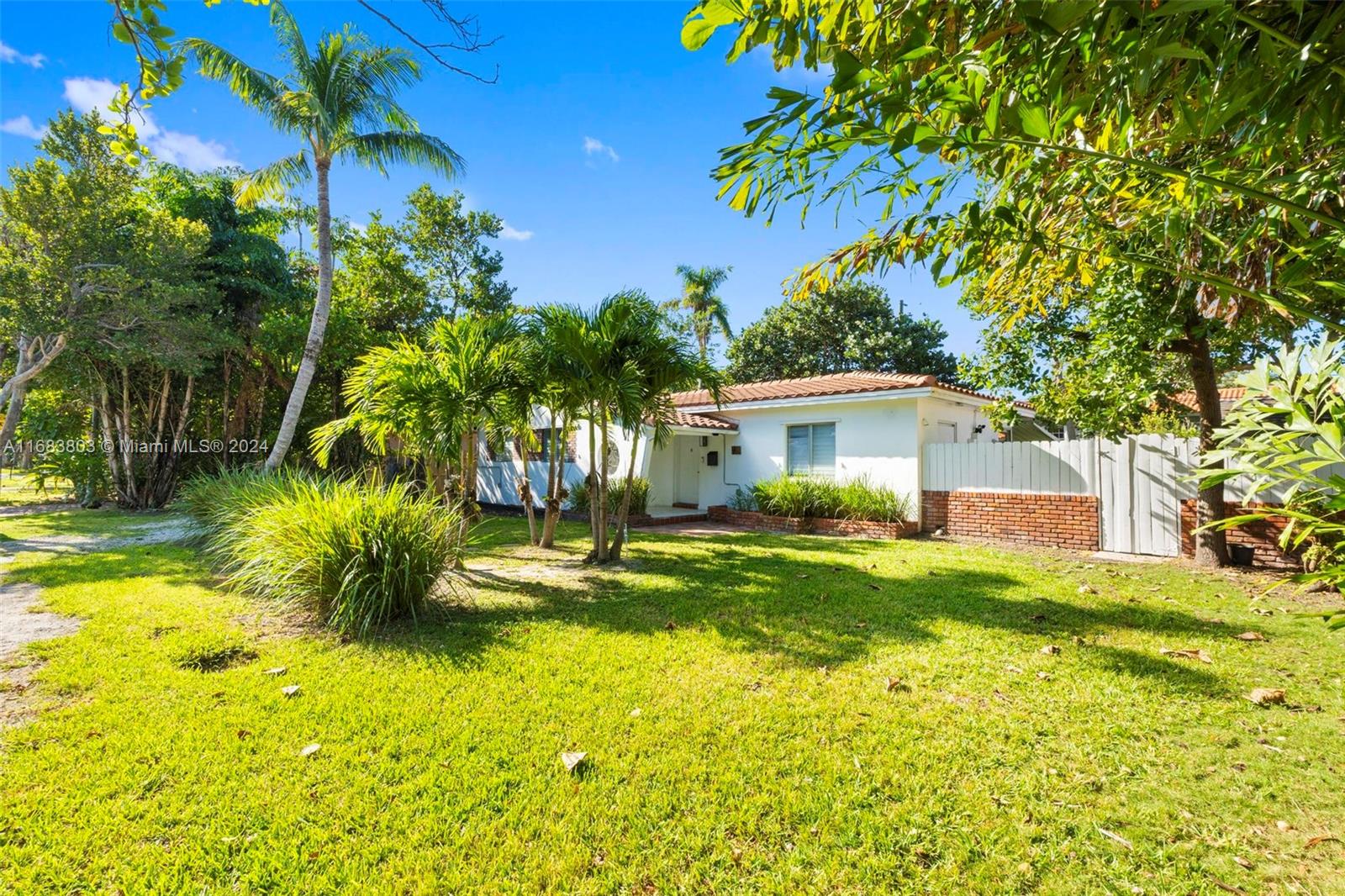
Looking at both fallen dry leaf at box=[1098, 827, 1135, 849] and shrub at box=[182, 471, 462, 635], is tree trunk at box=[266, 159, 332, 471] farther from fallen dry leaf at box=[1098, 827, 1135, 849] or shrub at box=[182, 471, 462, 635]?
fallen dry leaf at box=[1098, 827, 1135, 849]

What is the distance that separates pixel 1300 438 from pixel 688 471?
602 inches

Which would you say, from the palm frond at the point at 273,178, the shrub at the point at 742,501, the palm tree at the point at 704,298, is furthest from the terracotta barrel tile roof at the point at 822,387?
the palm tree at the point at 704,298

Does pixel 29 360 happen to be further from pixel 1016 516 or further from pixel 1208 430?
pixel 1208 430

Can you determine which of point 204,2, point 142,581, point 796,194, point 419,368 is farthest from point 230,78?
point 796,194

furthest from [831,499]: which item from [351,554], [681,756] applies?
[681,756]

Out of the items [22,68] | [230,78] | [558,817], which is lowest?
[558,817]

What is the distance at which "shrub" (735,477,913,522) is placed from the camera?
12023mm

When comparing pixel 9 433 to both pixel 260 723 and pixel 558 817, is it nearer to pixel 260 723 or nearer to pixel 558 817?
pixel 260 723

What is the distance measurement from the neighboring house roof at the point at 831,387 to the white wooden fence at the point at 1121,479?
1.15m

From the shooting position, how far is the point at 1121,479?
9617mm

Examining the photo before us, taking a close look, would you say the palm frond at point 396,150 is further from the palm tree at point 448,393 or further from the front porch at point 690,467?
the front porch at point 690,467

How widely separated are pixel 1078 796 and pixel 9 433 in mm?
18994

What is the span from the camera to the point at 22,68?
140 inches

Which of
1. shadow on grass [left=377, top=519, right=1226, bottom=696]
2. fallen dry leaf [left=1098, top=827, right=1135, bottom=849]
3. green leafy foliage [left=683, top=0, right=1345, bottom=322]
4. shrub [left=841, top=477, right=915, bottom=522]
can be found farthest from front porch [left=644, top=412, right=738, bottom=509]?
green leafy foliage [left=683, top=0, right=1345, bottom=322]
